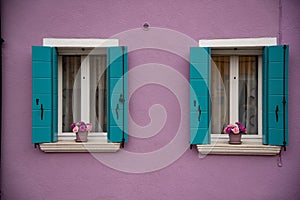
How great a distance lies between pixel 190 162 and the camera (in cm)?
488

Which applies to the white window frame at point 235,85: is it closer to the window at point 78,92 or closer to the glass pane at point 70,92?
the window at point 78,92

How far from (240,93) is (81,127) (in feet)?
7.99

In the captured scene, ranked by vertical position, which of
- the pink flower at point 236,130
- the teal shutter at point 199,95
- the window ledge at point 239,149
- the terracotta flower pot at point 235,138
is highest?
the teal shutter at point 199,95

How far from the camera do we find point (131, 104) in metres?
4.91

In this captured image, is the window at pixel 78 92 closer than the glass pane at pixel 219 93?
Yes

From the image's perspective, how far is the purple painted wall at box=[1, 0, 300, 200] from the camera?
485 centimetres

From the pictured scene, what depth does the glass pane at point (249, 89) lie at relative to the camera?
5.07 meters

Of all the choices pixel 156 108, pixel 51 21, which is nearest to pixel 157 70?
pixel 156 108

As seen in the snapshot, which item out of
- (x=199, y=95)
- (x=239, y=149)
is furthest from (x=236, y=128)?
(x=199, y=95)

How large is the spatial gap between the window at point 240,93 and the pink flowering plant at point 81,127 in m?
1.50

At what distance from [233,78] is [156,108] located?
126 centimetres

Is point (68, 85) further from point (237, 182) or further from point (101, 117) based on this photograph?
point (237, 182)

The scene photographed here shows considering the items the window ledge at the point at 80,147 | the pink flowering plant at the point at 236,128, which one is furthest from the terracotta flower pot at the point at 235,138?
the window ledge at the point at 80,147

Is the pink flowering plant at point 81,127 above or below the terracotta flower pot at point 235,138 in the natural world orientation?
above
